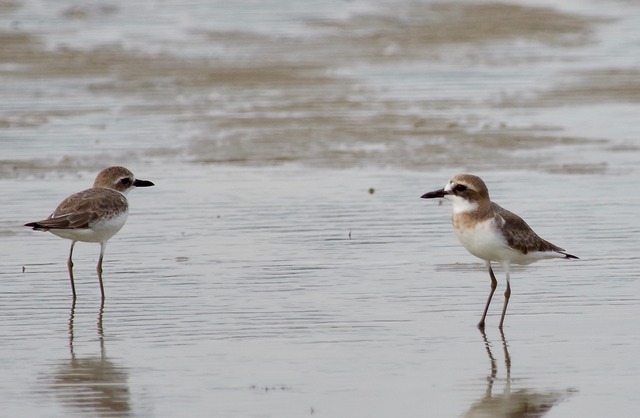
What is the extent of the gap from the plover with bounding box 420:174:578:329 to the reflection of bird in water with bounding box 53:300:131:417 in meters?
2.61

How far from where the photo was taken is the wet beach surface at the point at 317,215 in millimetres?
8438

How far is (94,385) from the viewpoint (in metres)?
8.38

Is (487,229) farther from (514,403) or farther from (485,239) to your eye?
(514,403)

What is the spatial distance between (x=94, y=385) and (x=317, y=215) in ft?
18.3

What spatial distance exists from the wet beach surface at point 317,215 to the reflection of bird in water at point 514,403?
0.02 m

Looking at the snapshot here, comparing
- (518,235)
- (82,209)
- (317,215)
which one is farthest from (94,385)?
(317,215)

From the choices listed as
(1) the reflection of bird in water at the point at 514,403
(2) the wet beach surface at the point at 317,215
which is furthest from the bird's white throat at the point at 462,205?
(1) the reflection of bird in water at the point at 514,403

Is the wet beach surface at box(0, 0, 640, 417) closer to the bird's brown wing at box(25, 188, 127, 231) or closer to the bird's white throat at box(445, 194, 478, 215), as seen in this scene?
the bird's brown wing at box(25, 188, 127, 231)

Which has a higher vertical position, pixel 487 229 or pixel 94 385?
pixel 487 229

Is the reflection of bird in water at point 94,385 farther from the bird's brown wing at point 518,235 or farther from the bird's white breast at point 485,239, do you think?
the bird's brown wing at point 518,235

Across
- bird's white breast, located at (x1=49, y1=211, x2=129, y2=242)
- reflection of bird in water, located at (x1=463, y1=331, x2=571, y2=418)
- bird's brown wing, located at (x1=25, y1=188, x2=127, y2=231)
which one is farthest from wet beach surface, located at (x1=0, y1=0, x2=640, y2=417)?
bird's brown wing, located at (x1=25, y1=188, x2=127, y2=231)

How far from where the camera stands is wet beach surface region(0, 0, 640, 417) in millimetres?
8438

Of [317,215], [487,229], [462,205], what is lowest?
[317,215]

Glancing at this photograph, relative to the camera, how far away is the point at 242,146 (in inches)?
693
